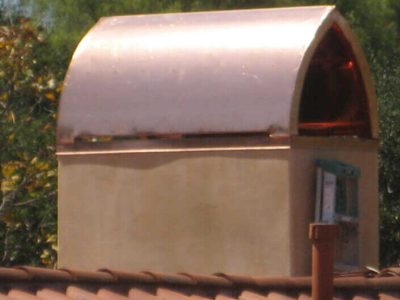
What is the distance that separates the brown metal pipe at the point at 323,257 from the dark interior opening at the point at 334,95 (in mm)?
3635

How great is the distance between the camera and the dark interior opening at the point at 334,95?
8.43 meters

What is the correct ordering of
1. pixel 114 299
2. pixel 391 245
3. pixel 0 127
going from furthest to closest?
pixel 391 245
pixel 0 127
pixel 114 299

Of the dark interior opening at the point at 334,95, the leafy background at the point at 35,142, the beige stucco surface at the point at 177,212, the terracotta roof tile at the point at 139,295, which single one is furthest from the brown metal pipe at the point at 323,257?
the leafy background at the point at 35,142

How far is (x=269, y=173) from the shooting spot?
24.3 ft

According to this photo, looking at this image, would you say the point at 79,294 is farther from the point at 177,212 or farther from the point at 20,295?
the point at 177,212

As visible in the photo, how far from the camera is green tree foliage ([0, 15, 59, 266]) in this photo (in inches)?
508

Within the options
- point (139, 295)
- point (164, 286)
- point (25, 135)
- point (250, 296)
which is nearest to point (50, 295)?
point (139, 295)

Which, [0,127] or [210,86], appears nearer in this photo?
[210,86]

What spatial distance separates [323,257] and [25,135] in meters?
9.07

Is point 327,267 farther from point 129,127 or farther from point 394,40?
point 394,40

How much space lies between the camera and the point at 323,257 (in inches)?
186

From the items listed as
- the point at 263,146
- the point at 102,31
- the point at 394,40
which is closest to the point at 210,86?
the point at 263,146

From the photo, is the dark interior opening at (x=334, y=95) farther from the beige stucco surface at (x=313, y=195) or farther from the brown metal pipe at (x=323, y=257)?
the brown metal pipe at (x=323, y=257)

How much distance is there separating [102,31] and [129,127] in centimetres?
75
